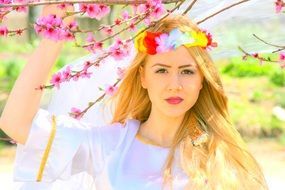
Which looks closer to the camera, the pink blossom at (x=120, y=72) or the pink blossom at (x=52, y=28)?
the pink blossom at (x=52, y=28)

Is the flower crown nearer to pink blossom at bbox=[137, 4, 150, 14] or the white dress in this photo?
pink blossom at bbox=[137, 4, 150, 14]

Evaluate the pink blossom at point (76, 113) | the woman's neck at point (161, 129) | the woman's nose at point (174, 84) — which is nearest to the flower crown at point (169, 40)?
the woman's nose at point (174, 84)

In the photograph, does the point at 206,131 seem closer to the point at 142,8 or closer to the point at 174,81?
the point at 174,81

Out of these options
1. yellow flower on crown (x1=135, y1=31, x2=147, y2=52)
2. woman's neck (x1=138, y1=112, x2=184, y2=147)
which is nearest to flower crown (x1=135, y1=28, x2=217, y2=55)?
yellow flower on crown (x1=135, y1=31, x2=147, y2=52)

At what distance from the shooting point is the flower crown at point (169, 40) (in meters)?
3.22

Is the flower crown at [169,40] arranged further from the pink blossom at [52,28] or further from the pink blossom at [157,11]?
the pink blossom at [52,28]

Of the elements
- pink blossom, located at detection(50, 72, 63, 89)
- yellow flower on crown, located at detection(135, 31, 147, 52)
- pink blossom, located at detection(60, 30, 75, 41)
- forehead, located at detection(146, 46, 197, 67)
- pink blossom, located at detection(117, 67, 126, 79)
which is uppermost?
pink blossom, located at detection(60, 30, 75, 41)

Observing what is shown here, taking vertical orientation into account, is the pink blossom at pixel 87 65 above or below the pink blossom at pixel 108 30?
below

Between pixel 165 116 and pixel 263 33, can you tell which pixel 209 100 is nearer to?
pixel 165 116

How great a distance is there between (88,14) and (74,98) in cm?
64

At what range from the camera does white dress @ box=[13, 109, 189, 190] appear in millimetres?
3197

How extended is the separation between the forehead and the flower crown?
0.02m

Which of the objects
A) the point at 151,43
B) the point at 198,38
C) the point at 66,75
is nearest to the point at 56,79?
the point at 66,75

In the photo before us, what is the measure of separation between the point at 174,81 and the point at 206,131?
301 millimetres
